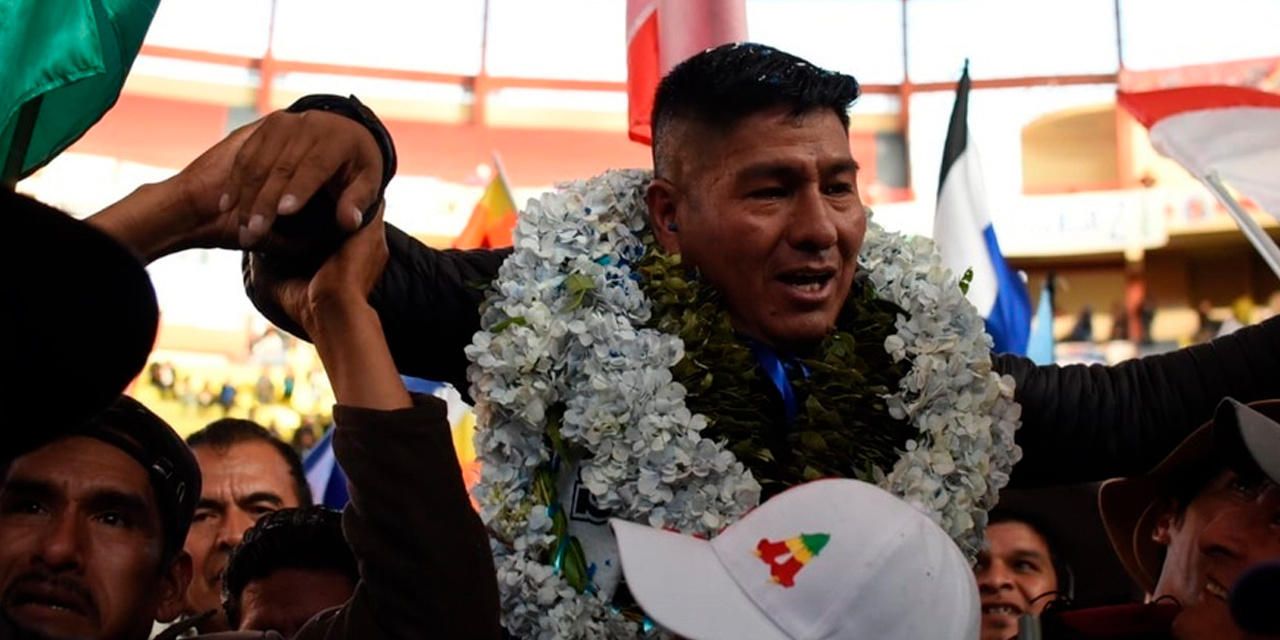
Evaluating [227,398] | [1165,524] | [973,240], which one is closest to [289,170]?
[1165,524]

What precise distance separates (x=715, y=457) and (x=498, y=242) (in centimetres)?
443

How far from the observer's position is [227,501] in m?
4.63

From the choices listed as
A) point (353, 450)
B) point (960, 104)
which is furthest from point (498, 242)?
point (353, 450)

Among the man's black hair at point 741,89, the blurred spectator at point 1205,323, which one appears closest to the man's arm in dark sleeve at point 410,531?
the man's black hair at point 741,89

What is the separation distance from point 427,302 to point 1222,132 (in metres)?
3.73

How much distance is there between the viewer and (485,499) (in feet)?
8.93

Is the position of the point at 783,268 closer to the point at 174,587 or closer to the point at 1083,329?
the point at 174,587

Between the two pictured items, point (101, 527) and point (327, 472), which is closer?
point (101, 527)

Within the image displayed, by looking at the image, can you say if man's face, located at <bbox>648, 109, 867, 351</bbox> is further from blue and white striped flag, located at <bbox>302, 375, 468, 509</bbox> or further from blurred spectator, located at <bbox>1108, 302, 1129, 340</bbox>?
blurred spectator, located at <bbox>1108, 302, 1129, 340</bbox>

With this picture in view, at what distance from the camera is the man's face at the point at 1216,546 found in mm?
2383

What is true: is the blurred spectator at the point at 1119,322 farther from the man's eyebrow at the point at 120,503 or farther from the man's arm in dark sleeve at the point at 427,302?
the man's eyebrow at the point at 120,503

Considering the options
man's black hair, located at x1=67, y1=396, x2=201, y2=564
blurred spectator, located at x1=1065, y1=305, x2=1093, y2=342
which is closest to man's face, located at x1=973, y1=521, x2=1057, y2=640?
man's black hair, located at x1=67, y1=396, x2=201, y2=564

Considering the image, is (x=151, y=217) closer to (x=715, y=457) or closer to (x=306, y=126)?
(x=306, y=126)

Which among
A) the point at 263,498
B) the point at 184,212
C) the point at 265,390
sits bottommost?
the point at 265,390
